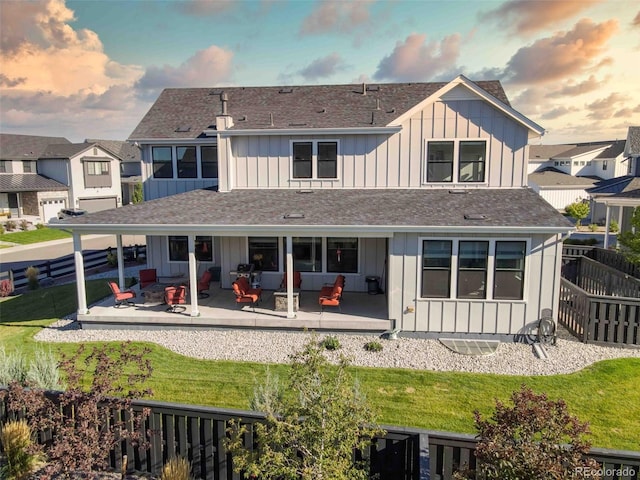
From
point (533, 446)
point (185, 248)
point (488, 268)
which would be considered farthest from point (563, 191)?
point (533, 446)

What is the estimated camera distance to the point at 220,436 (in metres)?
5.82

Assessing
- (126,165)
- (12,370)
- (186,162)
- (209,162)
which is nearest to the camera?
(12,370)

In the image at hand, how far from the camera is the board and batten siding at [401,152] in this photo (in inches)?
579

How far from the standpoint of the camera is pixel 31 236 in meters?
36.2

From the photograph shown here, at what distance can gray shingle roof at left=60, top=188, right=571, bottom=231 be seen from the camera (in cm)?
1222

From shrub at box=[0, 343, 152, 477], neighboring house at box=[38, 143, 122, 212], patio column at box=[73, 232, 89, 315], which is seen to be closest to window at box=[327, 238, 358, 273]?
patio column at box=[73, 232, 89, 315]

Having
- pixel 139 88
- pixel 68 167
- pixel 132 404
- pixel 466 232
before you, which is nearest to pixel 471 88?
pixel 466 232

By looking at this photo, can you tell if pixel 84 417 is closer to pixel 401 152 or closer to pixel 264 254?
pixel 264 254

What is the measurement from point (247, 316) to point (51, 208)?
133 ft

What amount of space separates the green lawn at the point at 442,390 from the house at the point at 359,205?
92.6 inches

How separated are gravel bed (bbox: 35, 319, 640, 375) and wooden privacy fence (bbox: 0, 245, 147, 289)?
8085mm

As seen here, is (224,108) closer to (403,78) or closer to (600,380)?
(403,78)

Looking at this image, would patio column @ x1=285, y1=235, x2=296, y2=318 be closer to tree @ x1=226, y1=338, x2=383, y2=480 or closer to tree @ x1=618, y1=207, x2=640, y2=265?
tree @ x1=226, y1=338, x2=383, y2=480

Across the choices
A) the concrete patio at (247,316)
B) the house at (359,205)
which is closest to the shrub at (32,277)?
the house at (359,205)
